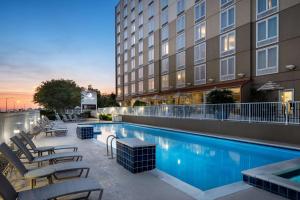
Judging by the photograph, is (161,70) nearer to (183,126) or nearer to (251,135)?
(183,126)

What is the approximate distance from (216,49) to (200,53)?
8.21 feet

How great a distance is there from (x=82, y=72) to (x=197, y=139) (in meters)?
34.0

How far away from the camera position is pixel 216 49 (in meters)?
22.1

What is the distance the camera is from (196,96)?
24531 millimetres

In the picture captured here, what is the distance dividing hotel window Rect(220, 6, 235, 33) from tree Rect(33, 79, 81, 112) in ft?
71.6

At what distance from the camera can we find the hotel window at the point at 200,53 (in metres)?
23.8

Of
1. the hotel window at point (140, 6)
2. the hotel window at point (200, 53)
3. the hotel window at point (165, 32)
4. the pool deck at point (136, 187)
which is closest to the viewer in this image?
the pool deck at point (136, 187)

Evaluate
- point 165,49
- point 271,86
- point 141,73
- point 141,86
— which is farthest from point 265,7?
point 141,86

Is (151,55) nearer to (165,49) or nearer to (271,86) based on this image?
(165,49)

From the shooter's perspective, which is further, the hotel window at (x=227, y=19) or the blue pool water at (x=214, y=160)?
the hotel window at (x=227, y=19)

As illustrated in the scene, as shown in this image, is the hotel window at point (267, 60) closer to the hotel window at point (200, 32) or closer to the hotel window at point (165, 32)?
the hotel window at point (200, 32)

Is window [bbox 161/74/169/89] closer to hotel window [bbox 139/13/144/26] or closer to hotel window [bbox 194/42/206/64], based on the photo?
hotel window [bbox 194/42/206/64]

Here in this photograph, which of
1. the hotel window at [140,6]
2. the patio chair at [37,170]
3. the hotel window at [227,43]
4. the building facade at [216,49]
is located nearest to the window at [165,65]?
the building facade at [216,49]

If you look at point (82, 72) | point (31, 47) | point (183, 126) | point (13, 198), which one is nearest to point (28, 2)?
point (31, 47)
